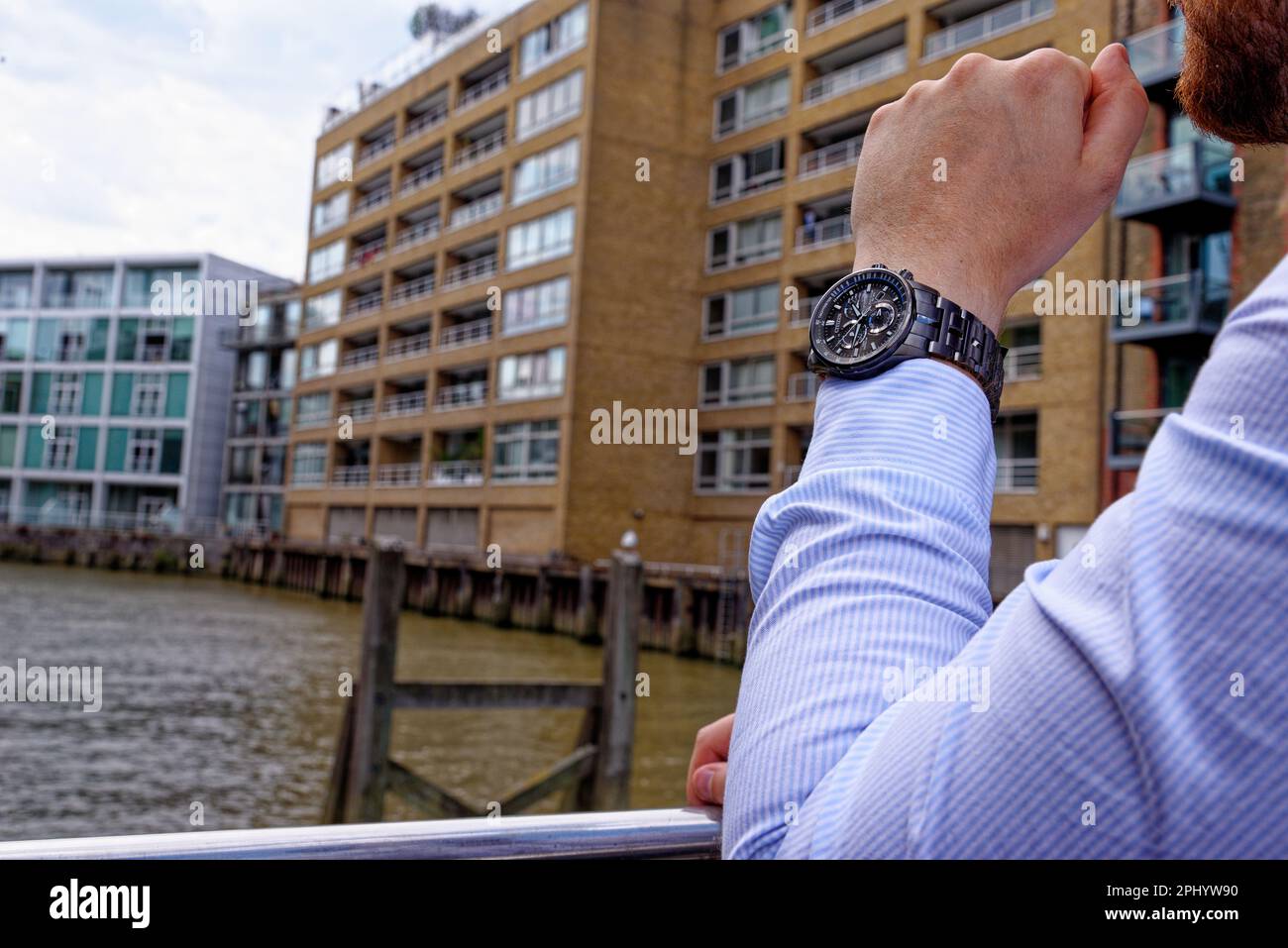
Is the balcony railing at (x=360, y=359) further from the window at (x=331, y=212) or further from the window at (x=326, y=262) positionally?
the window at (x=331, y=212)

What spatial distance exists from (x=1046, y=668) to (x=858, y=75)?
28281mm

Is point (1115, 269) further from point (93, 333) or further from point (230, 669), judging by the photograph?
point (93, 333)

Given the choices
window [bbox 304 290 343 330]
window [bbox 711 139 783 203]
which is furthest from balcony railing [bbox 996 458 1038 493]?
window [bbox 304 290 343 330]

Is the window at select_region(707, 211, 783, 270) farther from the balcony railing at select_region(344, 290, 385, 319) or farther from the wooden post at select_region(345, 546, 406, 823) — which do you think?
the wooden post at select_region(345, 546, 406, 823)

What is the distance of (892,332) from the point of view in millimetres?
831

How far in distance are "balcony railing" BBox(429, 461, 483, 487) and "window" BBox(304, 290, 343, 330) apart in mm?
10776

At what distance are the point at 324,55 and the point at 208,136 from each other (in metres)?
2.40

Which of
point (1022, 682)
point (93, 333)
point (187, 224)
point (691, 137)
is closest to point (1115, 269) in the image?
point (691, 137)

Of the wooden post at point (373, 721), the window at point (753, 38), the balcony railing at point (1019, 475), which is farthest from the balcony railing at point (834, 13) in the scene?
the wooden post at point (373, 721)

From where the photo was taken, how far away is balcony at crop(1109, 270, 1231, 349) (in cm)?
1744

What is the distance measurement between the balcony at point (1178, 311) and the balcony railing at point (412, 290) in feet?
78.9

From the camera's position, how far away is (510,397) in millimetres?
32375

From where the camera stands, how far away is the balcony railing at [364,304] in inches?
1594
